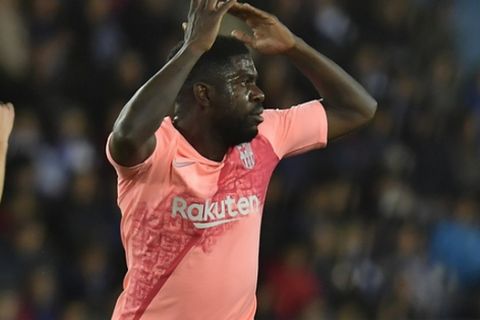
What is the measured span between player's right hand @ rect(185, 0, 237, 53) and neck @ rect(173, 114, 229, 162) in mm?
427

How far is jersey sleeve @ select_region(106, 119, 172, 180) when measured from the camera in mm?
4527

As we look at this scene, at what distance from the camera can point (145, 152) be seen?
4.48 metres

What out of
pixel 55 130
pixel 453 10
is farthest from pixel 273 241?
pixel 453 10

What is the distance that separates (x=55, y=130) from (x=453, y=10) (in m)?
5.60

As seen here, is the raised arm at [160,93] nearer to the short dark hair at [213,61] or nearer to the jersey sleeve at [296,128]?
the short dark hair at [213,61]

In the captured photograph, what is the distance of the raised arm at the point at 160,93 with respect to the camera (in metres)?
4.35

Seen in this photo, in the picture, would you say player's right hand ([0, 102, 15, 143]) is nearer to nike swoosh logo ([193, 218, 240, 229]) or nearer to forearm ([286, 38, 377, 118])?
nike swoosh logo ([193, 218, 240, 229])

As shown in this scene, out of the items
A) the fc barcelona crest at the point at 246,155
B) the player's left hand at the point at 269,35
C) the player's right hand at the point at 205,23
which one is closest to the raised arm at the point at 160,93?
the player's right hand at the point at 205,23

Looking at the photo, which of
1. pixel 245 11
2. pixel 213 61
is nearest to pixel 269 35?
pixel 245 11

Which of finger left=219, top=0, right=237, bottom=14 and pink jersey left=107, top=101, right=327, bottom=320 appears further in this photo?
pink jersey left=107, top=101, right=327, bottom=320

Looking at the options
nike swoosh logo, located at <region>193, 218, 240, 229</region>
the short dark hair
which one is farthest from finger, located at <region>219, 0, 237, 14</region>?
nike swoosh logo, located at <region>193, 218, 240, 229</region>

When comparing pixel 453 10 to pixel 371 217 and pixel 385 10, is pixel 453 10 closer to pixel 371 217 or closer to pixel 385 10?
pixel 385 10

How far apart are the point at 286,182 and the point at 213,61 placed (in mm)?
5482

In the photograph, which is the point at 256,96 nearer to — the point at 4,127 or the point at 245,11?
the point at 245,11
